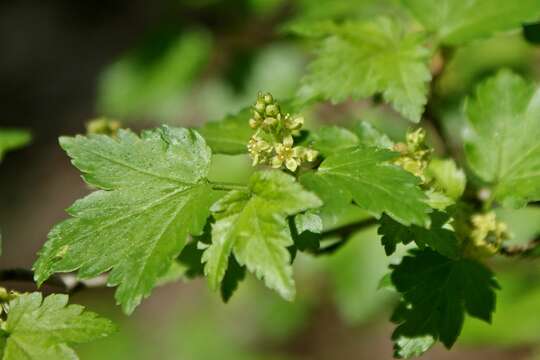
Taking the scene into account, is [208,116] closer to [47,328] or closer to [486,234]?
[486,234]

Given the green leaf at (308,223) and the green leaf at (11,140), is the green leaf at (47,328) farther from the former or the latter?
the green leaf at (11,140)

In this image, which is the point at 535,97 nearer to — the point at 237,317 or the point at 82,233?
the point at 82,233

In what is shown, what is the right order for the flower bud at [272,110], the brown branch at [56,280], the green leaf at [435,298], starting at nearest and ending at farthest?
1. the flower bud at [272,110]
2. the green leaf at [435,298]
3. the brown branch at [56,280]

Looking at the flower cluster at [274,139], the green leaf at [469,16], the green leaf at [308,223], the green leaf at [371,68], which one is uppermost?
the green leaf at [469,16]

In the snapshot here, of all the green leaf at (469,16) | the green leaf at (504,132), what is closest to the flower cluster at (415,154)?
the green leaf at (504,132)

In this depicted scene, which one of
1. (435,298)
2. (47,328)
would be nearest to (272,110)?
(435,298)

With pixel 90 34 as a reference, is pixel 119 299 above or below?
below

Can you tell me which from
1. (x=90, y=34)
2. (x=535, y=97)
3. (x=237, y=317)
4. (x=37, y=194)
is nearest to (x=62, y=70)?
(x=90, y=34)
